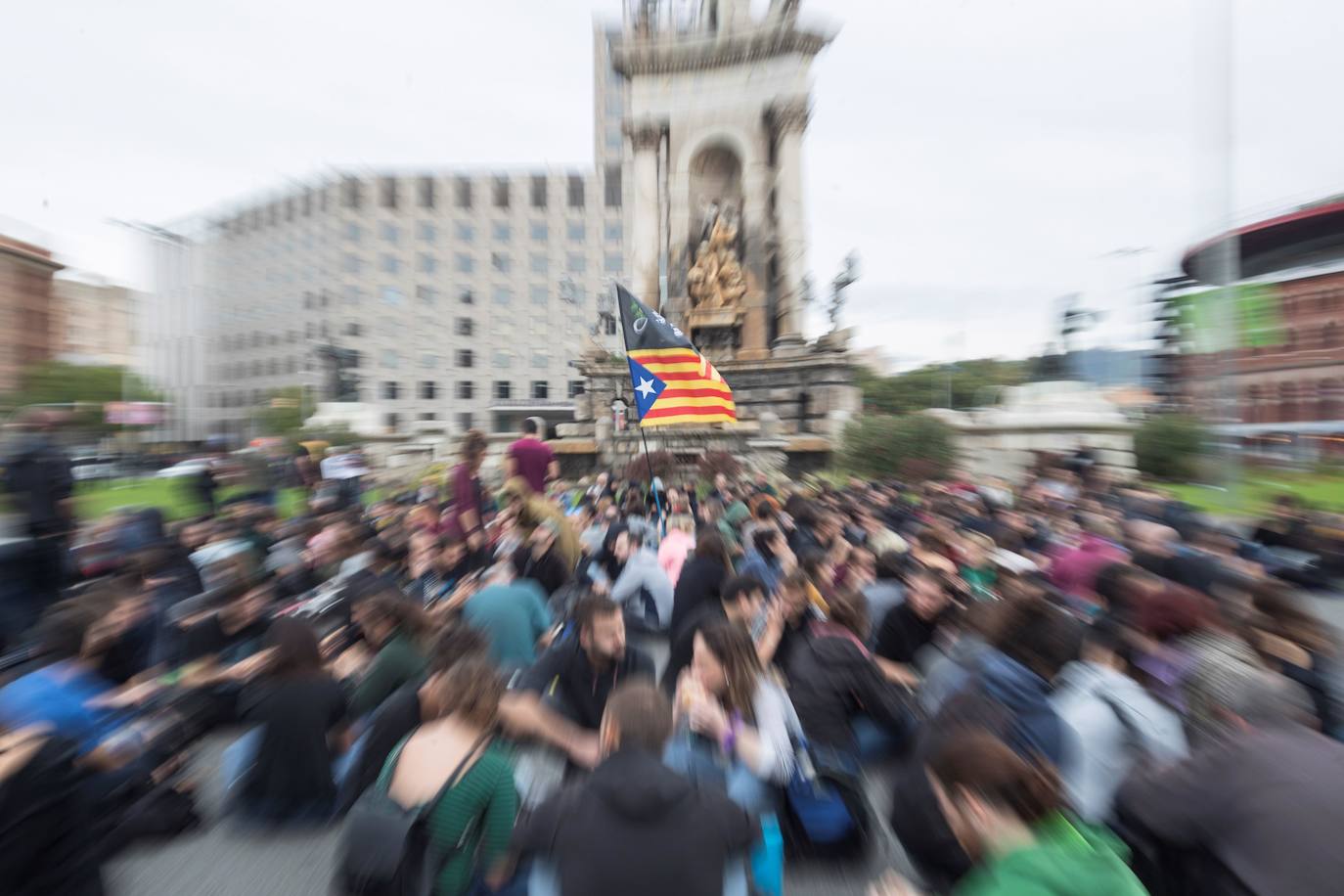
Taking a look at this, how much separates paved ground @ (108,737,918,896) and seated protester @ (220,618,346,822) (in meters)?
0.13

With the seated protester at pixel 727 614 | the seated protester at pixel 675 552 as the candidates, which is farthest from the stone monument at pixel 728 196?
the seated protester at pixel 727 614

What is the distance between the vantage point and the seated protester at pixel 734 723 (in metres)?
2.80

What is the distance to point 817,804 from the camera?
3180 mm

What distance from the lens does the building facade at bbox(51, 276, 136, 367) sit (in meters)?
72.0

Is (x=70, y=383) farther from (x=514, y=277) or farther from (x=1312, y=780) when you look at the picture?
(x=1312, y=780)

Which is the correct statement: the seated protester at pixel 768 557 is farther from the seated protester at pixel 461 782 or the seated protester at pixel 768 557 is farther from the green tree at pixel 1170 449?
the green tree at pixel 1170 449

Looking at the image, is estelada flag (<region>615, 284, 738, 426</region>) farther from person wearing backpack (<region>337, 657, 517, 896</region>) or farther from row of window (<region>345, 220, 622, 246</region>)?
row of window (<region>345, 220, 622, 246</region>)

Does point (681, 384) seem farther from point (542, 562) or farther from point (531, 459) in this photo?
point (542, 562)

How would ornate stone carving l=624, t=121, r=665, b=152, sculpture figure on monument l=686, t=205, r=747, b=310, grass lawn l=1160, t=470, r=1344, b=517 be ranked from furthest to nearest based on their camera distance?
ornate stone carving l=624, t=121, r=665, b=152 < sculpture figure on monument l=686, t=205, r=747, b=310 < grass lawn l=1160, t=470, r=1344, b=517

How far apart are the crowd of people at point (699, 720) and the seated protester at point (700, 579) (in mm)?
31

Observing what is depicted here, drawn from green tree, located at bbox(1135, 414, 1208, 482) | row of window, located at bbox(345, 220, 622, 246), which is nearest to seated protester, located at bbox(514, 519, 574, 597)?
green tree, located at bbox(1135, 414, 1208, 482)

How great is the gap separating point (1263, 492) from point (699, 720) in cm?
1946

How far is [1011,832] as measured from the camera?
188 centimetres

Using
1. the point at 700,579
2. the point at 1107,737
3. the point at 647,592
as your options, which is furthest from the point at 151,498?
the point at 1107,737
